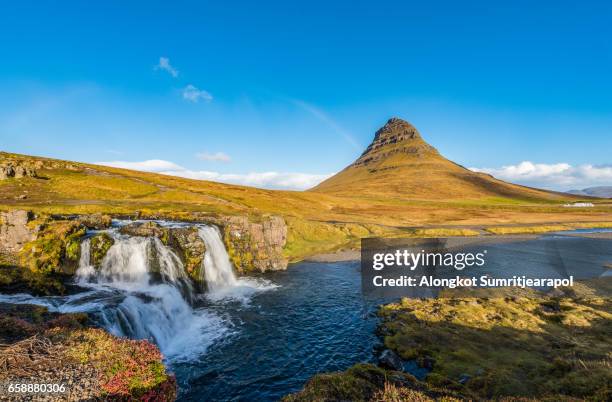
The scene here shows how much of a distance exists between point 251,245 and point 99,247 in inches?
850

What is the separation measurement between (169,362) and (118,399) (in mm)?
11340

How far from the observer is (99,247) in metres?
31.5

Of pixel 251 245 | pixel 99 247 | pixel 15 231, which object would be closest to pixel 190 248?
pixel 99 247

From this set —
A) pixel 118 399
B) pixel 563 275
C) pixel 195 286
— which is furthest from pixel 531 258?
pixel 118 399

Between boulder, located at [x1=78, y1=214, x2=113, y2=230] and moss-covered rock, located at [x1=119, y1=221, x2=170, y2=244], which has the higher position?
boulder, located at [x1=78, y1=214, x2=113, y2=230]

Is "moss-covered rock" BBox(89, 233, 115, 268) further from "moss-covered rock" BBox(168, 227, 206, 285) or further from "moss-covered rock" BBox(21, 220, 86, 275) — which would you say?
"moss-covered rock" BBox(168, 227, 206, 285)

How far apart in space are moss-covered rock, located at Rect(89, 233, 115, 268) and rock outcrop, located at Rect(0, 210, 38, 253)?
5657mm

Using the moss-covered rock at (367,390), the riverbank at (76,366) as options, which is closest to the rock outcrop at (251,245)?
the riverbank at (76,366)

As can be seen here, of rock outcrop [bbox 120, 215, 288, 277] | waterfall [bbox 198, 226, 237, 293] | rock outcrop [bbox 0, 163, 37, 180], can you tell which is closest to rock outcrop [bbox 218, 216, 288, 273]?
rock outcrop [bbox 120, 215, 288, 277]

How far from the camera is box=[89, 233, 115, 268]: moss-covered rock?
30939 mm

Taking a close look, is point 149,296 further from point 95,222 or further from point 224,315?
point 95,222

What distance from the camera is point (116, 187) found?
8969 centimetres

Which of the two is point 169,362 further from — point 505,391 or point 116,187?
point 116,187

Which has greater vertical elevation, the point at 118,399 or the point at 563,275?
the point at 118,399
